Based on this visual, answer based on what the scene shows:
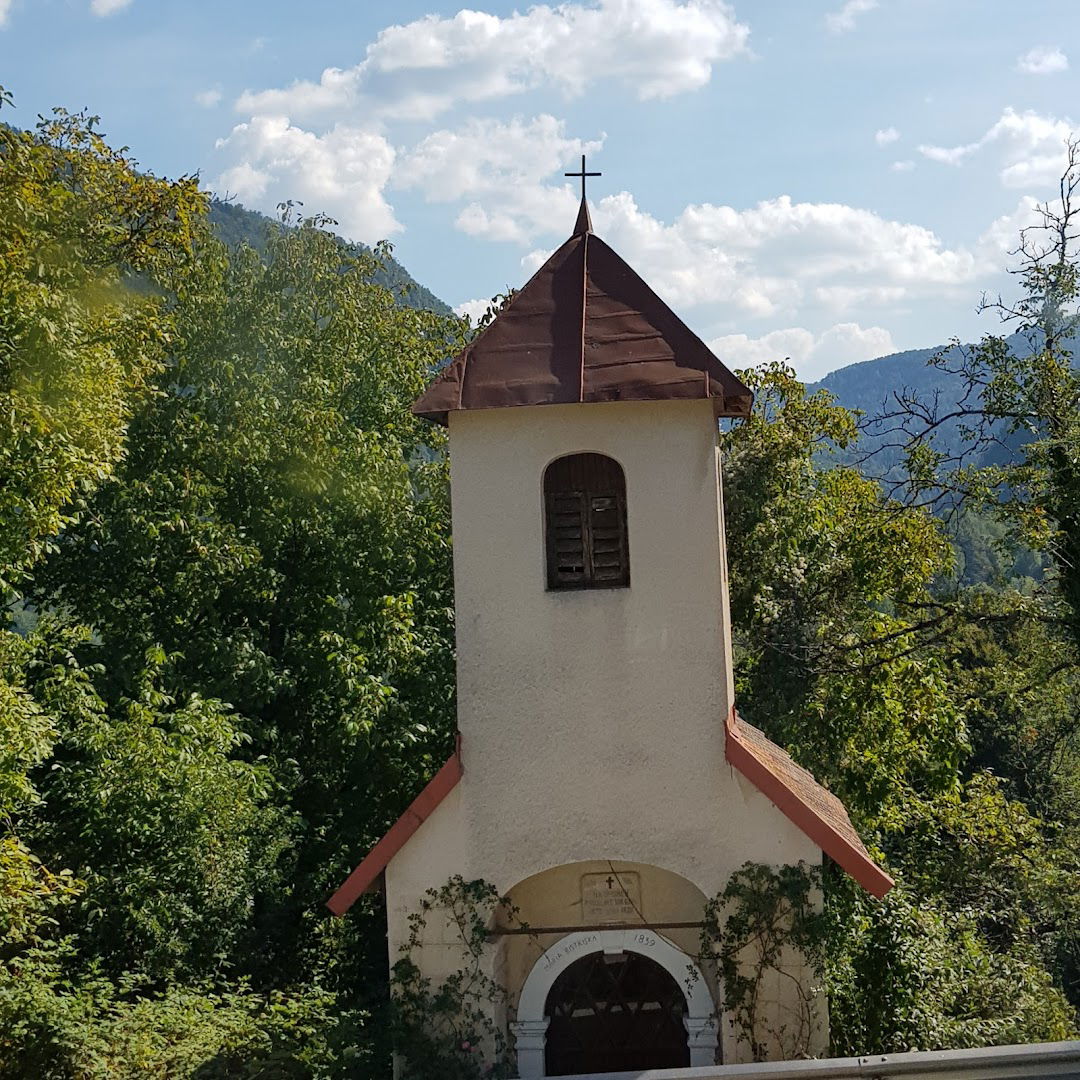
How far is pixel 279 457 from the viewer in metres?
20.3

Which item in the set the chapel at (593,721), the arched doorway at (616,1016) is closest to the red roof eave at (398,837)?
the chapel at (593,721)

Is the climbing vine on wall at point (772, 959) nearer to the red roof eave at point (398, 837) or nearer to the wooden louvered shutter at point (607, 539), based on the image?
the red roof eave at point (398, 837)

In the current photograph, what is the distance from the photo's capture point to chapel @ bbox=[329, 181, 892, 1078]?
10.5 metres

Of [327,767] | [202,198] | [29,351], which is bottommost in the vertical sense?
[327,767]

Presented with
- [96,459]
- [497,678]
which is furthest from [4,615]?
[497,678]

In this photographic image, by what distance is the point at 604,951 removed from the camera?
1082 centimetres

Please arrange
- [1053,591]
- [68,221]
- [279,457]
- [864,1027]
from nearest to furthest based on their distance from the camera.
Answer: [864,1027]
[1053,591]
[68,221]
[279,457]

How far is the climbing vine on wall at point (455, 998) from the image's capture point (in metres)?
10.2

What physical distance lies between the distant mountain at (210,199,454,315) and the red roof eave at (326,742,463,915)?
13304 millimetres

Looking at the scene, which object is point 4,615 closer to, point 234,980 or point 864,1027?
point 234,980

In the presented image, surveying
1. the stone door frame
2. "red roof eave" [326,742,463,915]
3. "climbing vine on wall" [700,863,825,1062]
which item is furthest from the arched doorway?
"red roof eave" [326,742,463,915]

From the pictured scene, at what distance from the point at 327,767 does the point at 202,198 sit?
8667mm

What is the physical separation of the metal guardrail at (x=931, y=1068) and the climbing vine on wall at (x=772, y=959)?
3.75ft

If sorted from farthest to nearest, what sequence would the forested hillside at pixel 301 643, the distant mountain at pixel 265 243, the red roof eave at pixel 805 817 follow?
the distant mountain at pixel 265 243, the forested hillside at pixel 301 643, the red roof eave at pixel 805 817
